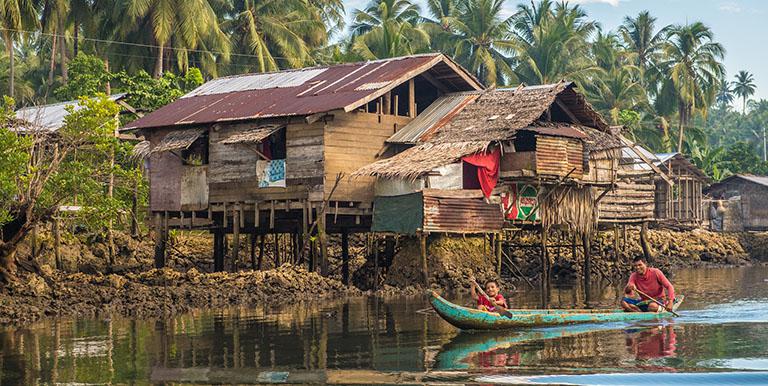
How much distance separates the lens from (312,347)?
59.7ft

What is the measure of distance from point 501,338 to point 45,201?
1125 centimetres

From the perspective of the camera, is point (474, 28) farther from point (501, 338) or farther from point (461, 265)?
point (501, 338)

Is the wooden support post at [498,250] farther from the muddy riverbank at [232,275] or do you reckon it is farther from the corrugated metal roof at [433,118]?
the corrugated metal roof at [433,118]

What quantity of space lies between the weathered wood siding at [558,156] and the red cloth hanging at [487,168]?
105 centimetres

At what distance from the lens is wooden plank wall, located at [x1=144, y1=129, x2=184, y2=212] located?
104ft

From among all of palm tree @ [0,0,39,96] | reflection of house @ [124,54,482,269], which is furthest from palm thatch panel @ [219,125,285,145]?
palm tree @ [0,0,39,96]

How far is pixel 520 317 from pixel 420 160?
29.3 feet

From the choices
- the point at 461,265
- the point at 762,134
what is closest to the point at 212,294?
the point at 461,265

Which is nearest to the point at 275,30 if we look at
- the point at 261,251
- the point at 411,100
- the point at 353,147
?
the point at 261,251

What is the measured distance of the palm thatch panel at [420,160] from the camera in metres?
27.9

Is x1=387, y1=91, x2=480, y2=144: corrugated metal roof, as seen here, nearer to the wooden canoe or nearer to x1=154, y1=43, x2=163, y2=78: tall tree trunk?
the wooden canoe

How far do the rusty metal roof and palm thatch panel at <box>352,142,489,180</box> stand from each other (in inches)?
66.2

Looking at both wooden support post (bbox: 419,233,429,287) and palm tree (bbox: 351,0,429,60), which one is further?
palm tree (bbox: 351,0,429,60)

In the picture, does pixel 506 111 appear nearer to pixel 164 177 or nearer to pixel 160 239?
pixel 164 177
